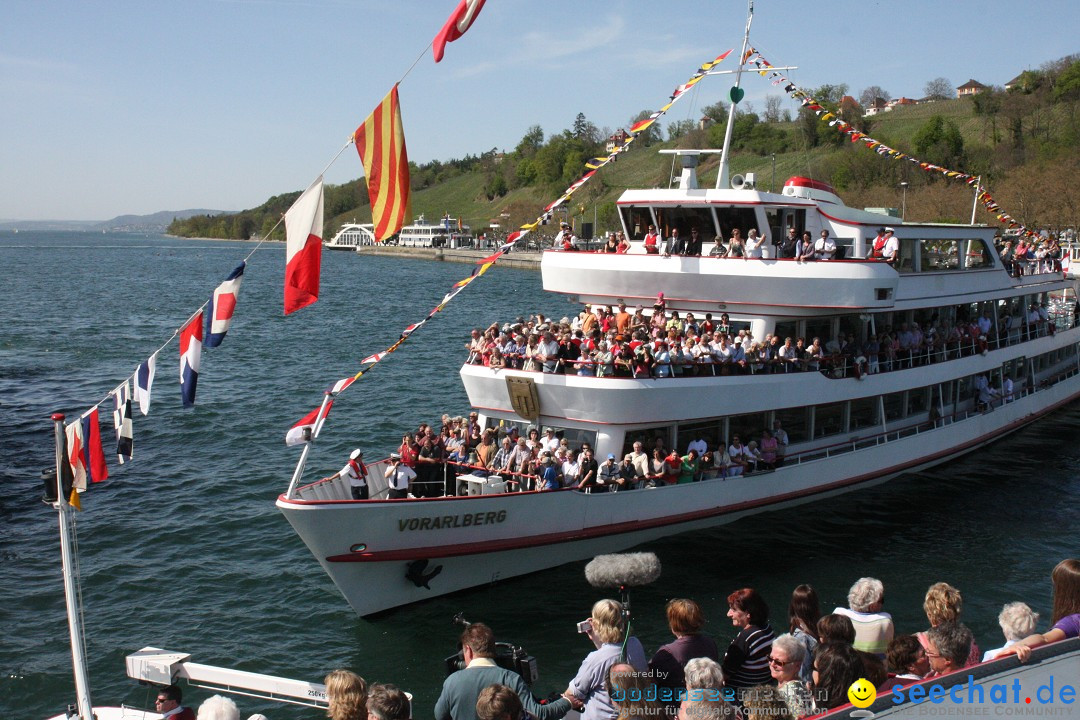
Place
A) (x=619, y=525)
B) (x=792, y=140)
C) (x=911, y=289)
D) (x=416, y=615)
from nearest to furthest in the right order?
(x=416, y=615), (x=619, y=525), (x=911, y=289), (x=792, y=140)

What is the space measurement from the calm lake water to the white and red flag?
508cm

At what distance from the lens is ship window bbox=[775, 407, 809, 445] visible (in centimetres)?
1866

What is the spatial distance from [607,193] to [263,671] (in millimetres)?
136801

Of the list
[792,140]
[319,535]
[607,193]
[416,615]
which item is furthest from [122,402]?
[607,193]

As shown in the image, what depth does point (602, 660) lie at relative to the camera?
6703mm

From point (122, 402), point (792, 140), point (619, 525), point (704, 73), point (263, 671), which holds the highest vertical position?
point (792, 140)

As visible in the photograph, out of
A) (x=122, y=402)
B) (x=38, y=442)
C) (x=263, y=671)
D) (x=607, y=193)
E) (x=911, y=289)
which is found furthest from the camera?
(x=607, y=193)

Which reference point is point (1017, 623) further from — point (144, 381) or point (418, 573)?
point (418, 573)

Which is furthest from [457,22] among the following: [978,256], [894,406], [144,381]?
[978,256]

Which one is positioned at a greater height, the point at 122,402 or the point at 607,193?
the point at 607,193

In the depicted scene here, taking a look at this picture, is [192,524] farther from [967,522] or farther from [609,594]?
[967,522]

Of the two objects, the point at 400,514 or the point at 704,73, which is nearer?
the point at 400,514

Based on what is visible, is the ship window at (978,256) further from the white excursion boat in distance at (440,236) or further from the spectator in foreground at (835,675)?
the white excursion boat in distance at (440,236)

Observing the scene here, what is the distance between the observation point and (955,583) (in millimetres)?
15852
